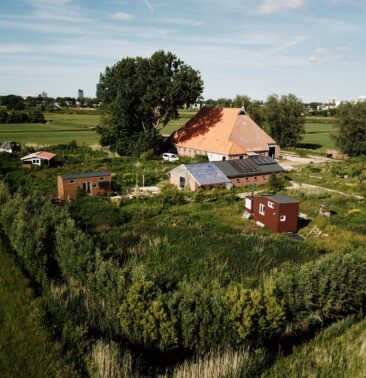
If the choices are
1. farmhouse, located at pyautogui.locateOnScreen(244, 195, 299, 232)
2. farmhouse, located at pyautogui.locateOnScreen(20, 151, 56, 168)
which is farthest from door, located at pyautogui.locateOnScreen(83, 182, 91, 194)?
farmhouse, located at pyautogui.locateOnScreen(244, 195, 299, 232)

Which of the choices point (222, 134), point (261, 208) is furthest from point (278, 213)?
point (222, 134)

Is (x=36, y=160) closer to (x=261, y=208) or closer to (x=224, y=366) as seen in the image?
(x=261, y=208)

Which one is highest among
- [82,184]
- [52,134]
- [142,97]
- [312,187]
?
[142,97]

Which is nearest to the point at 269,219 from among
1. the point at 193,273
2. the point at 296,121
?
the point at 193,273

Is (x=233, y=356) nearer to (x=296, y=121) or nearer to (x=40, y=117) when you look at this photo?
(x=296, y=121)

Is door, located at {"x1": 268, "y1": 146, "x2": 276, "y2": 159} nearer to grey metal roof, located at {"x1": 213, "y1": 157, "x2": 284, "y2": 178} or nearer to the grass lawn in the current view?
grey metal roof, located at {"x1": 213, "y1": 157, "x2": 284, "y2": 178}

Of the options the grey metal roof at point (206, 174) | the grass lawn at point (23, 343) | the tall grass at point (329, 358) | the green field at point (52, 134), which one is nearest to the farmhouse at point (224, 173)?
the grey metal roof at point (206, 174)

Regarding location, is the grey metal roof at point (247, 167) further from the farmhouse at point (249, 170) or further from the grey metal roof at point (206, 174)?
the grey metal roof at point (206, 174)
